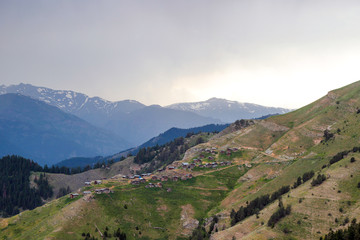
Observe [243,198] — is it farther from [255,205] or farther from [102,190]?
[102,190]

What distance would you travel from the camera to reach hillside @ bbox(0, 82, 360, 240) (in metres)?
92.2

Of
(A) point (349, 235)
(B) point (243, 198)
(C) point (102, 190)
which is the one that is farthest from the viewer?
(C) point (102, 190)

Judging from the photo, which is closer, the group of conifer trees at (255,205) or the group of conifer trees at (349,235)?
the group of conifer trees at (349,235)

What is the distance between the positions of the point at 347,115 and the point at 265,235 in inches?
5031

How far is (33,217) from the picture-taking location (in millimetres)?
139000

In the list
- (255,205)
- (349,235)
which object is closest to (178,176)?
(255,205)

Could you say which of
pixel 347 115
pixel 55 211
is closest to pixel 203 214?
pixel 55 211

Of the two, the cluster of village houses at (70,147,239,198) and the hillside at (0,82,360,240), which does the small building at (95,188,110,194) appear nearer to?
the cluster of village houses at (70,147,239,198)

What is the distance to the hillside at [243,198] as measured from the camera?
303 ft

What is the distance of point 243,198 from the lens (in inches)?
5325

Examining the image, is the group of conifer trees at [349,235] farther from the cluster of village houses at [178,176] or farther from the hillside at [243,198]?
the cluster of village houses at [178,176]

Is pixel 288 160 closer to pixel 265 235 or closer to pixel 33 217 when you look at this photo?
pixel 265 235

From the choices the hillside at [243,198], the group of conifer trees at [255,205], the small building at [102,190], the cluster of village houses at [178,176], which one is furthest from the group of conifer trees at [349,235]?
the small building at [102,190]

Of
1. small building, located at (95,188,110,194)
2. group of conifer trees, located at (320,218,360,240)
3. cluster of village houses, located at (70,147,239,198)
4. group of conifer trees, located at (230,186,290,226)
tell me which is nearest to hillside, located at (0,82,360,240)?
group of conifer trees, located at (230,186,290,226)
